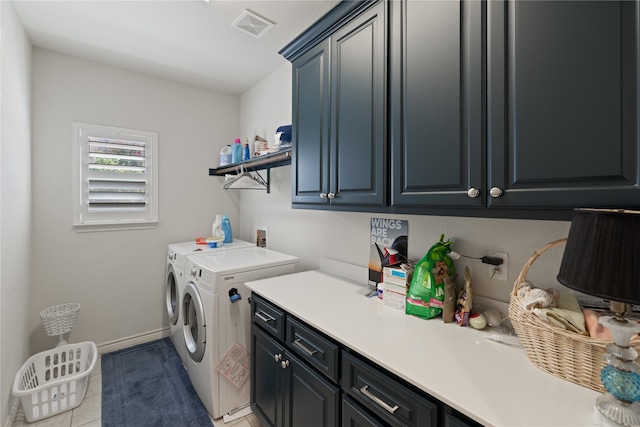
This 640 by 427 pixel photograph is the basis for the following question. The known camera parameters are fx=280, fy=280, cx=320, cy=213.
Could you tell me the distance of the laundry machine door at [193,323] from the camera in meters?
1.92

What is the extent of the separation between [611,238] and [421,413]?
70 cm

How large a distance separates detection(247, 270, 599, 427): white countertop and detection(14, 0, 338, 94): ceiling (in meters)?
1.89

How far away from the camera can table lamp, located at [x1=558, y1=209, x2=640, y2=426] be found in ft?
1.97

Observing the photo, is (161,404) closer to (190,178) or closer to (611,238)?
(190,178)

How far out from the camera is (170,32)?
2.13 m

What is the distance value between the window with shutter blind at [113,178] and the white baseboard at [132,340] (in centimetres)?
112

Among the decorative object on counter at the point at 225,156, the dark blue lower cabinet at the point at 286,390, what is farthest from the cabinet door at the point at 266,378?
the decorative object on counter at the point at 225,156

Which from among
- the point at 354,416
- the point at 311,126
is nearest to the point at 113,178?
the point at 311,126

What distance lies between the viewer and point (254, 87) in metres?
3.14

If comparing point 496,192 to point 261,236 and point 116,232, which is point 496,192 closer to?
point 261,236

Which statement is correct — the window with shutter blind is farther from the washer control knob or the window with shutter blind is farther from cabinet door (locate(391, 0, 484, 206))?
the washer control knob

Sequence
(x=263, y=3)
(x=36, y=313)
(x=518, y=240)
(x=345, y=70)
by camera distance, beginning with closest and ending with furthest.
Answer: (x=518, y=240), (x=345, y=70), (x=263, y=3), (x=36, y=313)

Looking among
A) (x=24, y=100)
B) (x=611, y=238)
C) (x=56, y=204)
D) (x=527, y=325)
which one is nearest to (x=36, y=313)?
(x=56, y=204)

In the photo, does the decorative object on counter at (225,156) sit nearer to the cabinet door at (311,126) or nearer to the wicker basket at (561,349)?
the cabinet door at (311,126)
